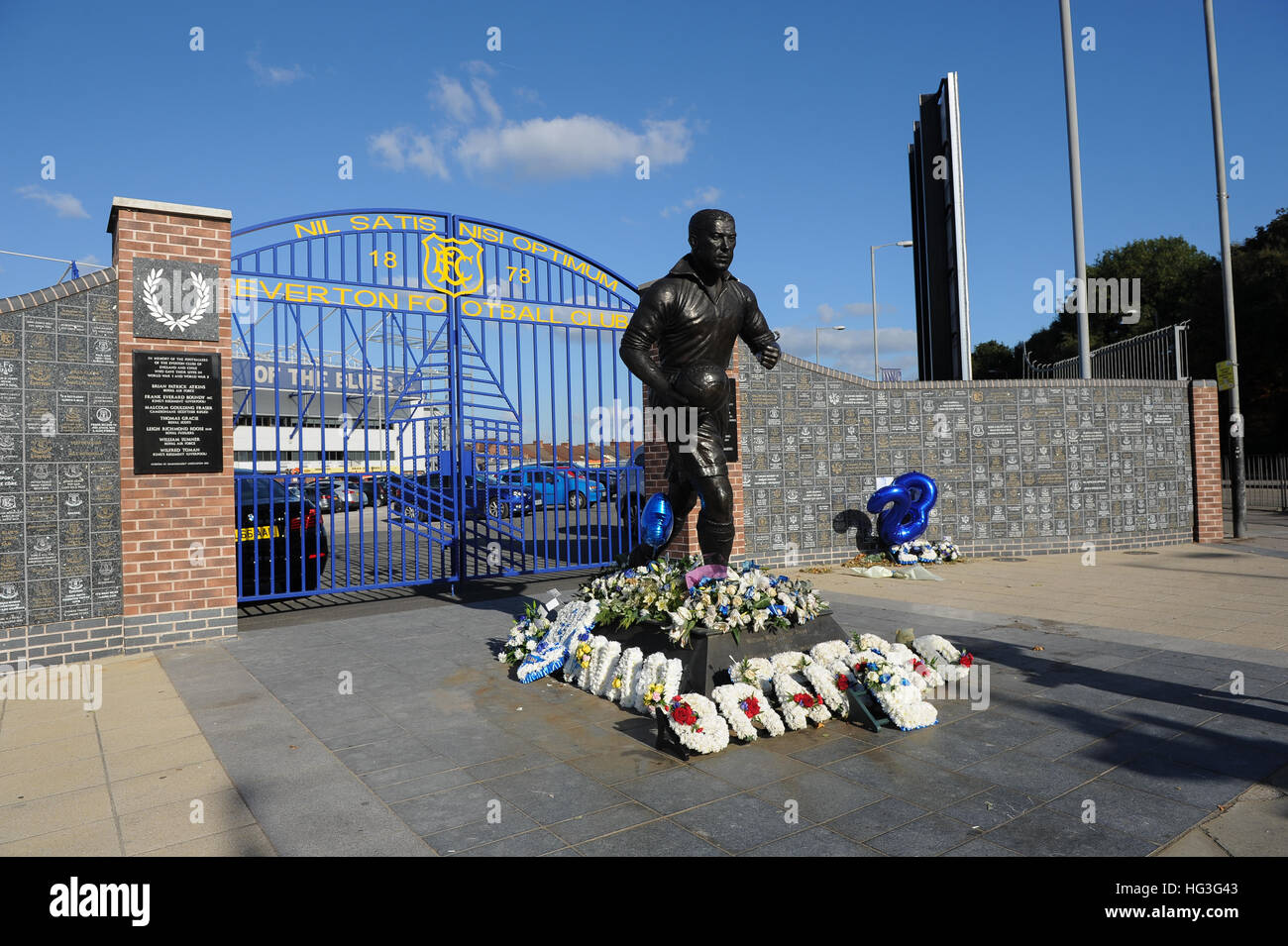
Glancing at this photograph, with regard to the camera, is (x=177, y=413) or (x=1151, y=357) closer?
(x=177, y=413)

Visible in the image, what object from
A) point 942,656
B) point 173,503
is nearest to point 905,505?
point 942,656

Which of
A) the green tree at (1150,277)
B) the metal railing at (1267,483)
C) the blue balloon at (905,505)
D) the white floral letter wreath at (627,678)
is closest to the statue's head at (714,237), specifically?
the white floral letter wreath at (627,678)

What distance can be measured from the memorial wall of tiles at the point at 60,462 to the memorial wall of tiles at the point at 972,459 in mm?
6674

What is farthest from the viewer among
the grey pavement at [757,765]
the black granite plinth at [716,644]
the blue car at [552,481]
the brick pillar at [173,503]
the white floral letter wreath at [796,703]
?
the blue car at [552,481]

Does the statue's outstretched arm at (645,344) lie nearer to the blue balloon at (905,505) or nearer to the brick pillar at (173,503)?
the brick pillar at (173,503)

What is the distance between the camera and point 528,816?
10.7ft

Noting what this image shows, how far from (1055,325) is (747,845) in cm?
4770

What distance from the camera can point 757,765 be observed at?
12.6 feet

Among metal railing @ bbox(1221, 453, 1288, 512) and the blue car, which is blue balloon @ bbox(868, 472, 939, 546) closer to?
the blue car

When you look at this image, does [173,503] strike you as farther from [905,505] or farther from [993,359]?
[993,359]

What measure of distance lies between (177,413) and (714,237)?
4.49m

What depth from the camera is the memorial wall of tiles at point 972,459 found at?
10516 mm

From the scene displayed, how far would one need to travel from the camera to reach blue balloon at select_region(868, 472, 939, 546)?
10523mm
